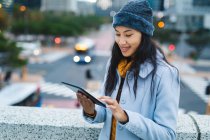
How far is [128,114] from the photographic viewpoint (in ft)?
6.52

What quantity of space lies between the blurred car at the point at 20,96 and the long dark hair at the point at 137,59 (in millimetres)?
10727

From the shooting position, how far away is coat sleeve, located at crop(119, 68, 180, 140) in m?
1.99

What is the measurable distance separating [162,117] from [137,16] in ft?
1.98

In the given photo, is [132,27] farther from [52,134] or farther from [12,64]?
[12,64]

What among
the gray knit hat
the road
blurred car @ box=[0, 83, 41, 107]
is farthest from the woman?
the road

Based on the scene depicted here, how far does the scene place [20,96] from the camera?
44.4ft

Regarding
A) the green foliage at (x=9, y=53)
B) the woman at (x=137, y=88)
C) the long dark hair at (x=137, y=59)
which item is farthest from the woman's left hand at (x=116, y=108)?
the green foliage at (x=9, y=53)

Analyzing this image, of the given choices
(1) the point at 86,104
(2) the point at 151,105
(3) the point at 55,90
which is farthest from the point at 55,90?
(2) the point at 151,105

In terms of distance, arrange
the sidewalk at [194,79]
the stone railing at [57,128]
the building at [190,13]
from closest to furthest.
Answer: the stone railing at [57,128] < the sidewalk at [194,79] < the building at [190,13]

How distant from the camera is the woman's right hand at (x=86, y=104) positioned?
215cm

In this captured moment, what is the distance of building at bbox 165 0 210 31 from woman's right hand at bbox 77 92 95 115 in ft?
209

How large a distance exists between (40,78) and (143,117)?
2476cm

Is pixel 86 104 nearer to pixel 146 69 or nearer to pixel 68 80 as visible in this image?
pixel 146 69

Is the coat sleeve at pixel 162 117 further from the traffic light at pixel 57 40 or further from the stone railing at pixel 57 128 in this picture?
the traffic light at pixel 57 40
